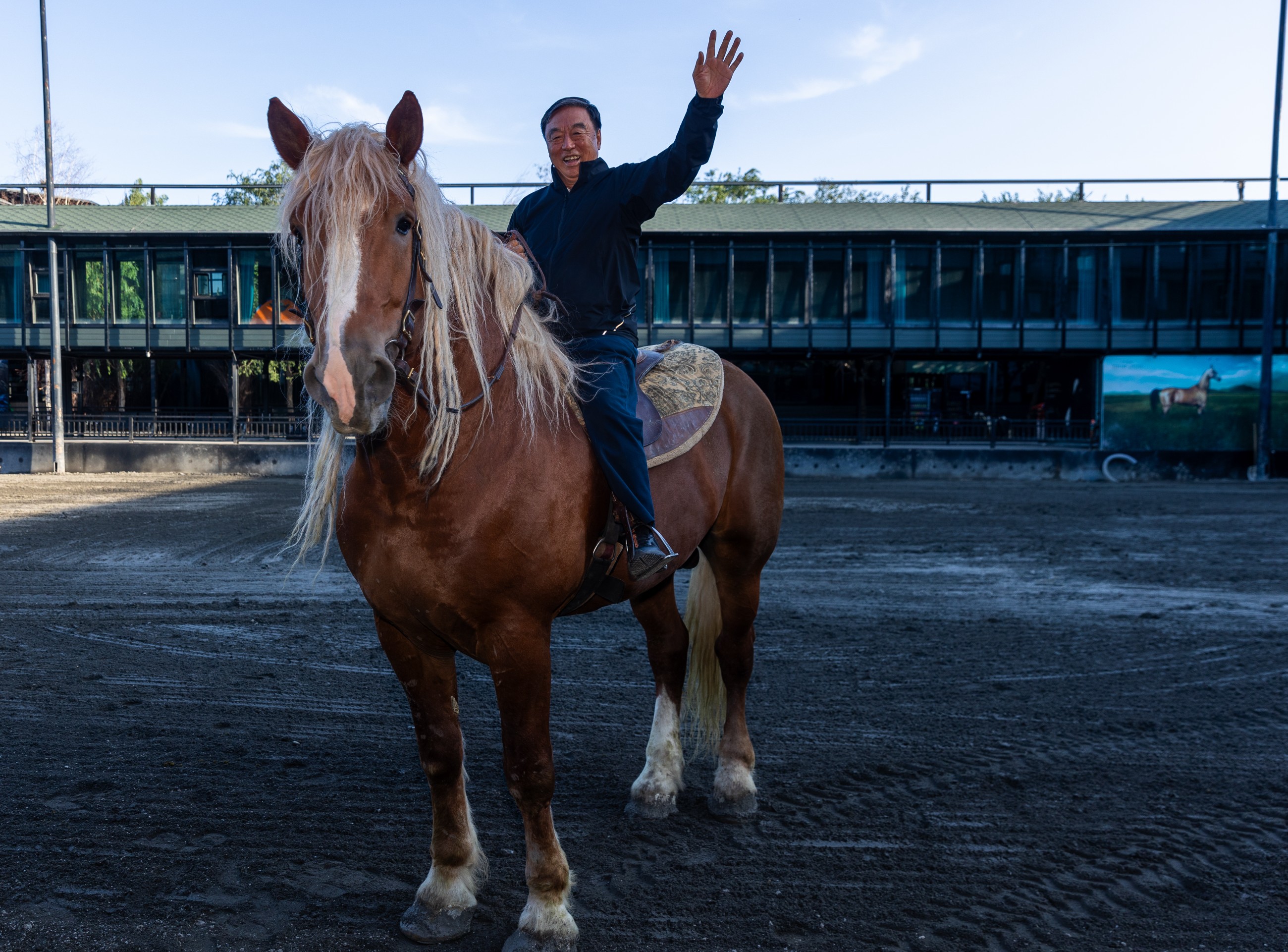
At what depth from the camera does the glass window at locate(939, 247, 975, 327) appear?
2594cm

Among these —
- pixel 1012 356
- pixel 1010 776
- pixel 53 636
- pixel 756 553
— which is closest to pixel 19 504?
pixel 53 636

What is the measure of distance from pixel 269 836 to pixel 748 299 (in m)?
24.5

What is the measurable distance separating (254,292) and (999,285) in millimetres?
22467

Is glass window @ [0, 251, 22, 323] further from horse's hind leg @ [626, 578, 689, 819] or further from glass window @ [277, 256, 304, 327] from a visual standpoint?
glass window @ [277, 256, 304, 327]

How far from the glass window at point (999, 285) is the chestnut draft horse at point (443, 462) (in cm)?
2564

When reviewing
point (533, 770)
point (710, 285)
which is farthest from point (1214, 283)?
point (533, 770)

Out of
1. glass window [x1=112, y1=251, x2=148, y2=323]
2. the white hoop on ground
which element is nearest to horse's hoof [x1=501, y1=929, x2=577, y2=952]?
the white hoop on ground

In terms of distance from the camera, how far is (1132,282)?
25.6 meters

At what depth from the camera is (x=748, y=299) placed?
2650 cm

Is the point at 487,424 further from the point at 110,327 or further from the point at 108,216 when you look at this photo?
the point at 108,216

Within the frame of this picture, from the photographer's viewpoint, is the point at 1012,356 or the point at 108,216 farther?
the point at 108,216

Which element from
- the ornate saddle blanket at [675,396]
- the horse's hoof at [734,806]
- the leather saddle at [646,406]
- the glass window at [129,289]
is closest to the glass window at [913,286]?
the glass window at [129,289]

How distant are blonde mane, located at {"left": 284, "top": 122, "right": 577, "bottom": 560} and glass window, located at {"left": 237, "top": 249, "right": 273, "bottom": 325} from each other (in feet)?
84.5

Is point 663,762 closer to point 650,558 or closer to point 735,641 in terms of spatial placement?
point 735,641
